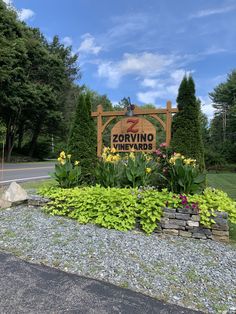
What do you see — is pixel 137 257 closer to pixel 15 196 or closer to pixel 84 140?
pixel 15 196

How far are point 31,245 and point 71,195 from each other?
1.31 metres

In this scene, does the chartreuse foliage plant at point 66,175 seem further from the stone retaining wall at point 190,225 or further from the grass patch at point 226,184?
the grass patch at point 226,184

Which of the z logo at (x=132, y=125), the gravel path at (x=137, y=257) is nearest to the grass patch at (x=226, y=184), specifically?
the z logo at (x=132, y=125)

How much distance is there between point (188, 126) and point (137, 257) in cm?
311

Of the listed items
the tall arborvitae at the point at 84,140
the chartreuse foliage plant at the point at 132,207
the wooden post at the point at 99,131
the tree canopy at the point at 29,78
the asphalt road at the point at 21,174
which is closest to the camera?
the chartreuse foliage plant at the point at 132,207

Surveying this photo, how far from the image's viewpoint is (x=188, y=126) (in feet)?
17.1

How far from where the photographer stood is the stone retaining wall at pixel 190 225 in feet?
12.1

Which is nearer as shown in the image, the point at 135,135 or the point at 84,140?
the point at 84,140

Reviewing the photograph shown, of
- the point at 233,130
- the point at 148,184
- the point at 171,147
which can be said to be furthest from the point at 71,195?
the point at 233,130

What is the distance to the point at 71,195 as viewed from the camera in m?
4.42

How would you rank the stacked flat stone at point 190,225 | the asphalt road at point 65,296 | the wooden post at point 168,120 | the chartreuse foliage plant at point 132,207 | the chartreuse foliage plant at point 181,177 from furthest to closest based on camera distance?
1. the wooden post at point 168,120
2. the chartreuse foliage plant at point 181,177
3. the chartreuse foliage plant at point 132,207
4. the stacked flat stone at point 190,225
5. the asphalt road at point 65,296

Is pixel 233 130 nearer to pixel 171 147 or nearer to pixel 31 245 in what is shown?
pixel 171 147

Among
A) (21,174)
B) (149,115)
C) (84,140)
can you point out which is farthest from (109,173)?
(21,174)

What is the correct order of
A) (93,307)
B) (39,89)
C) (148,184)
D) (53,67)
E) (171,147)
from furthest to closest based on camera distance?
(53,67), (39,89), (171,147), (148,184), (93,307)
